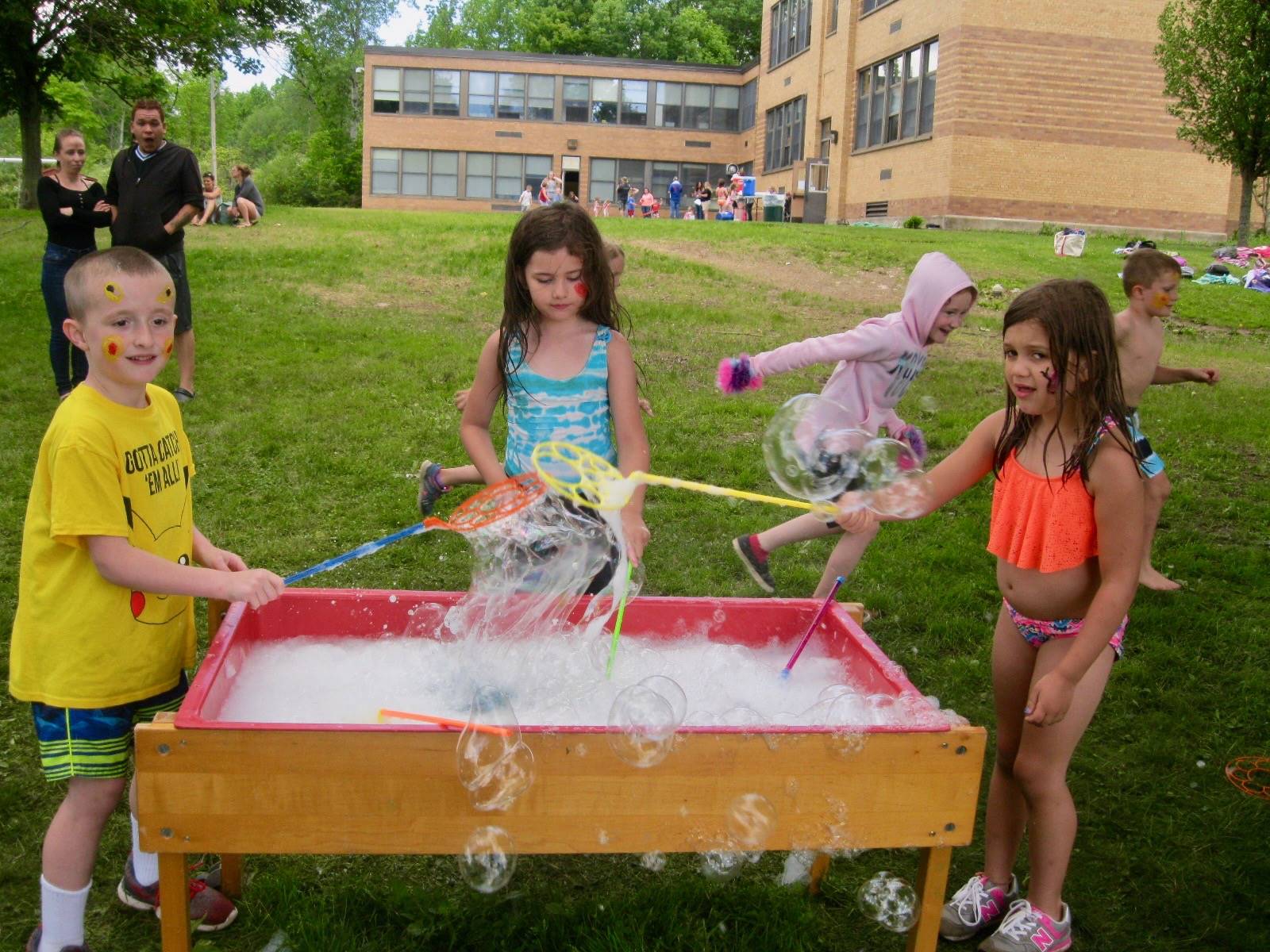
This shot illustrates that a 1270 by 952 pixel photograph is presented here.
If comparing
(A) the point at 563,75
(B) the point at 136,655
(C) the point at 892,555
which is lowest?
(C) the point at 892,555

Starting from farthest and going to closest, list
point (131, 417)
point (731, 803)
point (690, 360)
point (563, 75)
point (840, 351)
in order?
point (563, 75) < point (690, 360) < point (840, 351) < point (131, 417) < point (731, 803)

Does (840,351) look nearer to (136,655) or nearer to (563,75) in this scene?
(136,655)

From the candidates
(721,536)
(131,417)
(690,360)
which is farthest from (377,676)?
(690,360)

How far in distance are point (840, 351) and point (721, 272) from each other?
33.4 feet

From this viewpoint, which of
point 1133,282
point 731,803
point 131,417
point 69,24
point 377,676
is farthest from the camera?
point 69,24

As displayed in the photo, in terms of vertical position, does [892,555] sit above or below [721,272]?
below

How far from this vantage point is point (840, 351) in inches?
169

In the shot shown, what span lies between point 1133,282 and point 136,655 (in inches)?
182

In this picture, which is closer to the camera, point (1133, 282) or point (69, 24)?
point (1133, 282)

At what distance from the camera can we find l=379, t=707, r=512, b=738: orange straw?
2.14 m

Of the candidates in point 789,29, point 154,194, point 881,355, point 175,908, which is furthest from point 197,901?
point 789,29

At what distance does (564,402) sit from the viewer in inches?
131

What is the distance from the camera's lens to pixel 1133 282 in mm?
5164

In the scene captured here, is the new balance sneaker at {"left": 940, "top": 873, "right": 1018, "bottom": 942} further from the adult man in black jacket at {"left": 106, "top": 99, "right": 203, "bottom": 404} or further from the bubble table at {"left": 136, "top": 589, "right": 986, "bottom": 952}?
the adult man in black jacket at {"left": 106, "top": 99, "right": 203, "bottom": 404}
